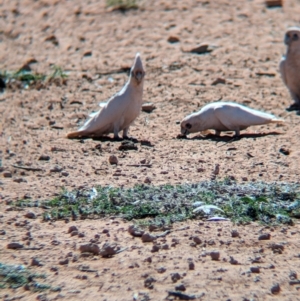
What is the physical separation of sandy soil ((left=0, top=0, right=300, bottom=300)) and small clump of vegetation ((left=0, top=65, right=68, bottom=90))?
16cm

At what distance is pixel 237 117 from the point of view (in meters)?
8.95

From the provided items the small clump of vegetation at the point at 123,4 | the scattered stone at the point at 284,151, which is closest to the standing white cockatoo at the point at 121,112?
the scattered stone at the point at 284,151

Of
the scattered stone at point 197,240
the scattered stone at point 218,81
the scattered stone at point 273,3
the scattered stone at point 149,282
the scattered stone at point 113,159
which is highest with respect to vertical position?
the scattered stone at point 149,282

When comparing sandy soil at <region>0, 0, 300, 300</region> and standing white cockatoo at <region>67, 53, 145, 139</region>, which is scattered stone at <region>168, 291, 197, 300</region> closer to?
sandy soil at <region>0, 0, 300, 300</region>

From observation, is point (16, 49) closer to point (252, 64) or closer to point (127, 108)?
point (252, 64)

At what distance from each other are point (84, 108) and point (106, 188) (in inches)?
127

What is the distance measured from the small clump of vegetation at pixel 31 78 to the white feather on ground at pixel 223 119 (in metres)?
2.81

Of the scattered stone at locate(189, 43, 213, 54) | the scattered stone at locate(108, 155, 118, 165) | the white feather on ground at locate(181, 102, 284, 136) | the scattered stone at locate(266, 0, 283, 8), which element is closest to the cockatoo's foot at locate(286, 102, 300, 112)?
the white feather on ground at locate(181, 102, 284, 136)

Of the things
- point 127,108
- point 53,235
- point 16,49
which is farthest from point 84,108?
point 53,235

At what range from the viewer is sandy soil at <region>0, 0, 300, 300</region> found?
18.8ft

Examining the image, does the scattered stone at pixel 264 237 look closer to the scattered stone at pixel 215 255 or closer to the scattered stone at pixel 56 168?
the scattered stone at pixel 215 255

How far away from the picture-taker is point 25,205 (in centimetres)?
704

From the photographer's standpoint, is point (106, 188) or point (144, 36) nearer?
point (106, 188)

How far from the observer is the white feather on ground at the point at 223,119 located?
895 cm
